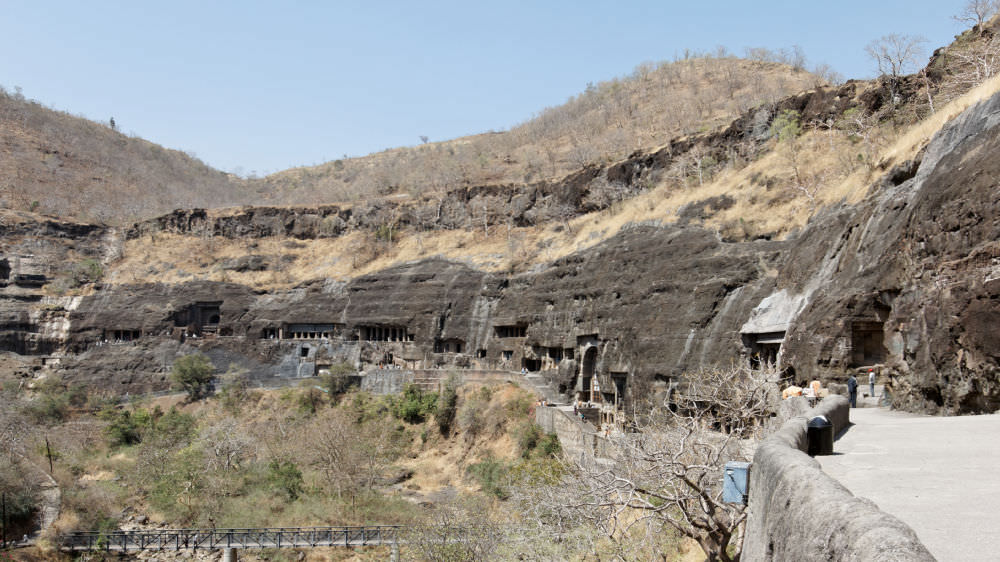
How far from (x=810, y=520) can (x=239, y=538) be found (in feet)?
92.4

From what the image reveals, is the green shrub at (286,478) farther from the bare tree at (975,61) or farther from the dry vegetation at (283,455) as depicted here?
the bare tree at (975,61)

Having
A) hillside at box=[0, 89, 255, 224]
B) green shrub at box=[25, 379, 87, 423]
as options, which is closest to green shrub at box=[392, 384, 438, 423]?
green shrub at box=[25, 379, 87, 423]

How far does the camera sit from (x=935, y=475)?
7031 millimetres

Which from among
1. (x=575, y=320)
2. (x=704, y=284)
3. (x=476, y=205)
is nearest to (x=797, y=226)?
(x=704, y=284)

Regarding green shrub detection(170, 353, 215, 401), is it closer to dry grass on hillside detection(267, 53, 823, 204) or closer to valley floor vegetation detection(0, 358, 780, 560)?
valley floor vegetation detection(0, 358, 780, 560)

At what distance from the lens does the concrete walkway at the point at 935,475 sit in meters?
4.67

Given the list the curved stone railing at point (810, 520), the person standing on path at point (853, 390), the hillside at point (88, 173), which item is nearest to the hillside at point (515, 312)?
the person standing on path at point (853, 390)

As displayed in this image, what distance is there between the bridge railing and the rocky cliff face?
13697 millimetres

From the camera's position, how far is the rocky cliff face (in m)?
14.2

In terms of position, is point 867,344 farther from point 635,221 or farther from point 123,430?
point 123,430

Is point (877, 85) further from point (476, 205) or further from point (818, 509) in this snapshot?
point (818, 509)

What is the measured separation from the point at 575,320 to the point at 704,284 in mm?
10853

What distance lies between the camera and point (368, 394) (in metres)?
47.2

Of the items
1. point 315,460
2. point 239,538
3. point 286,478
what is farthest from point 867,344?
point 315,460
